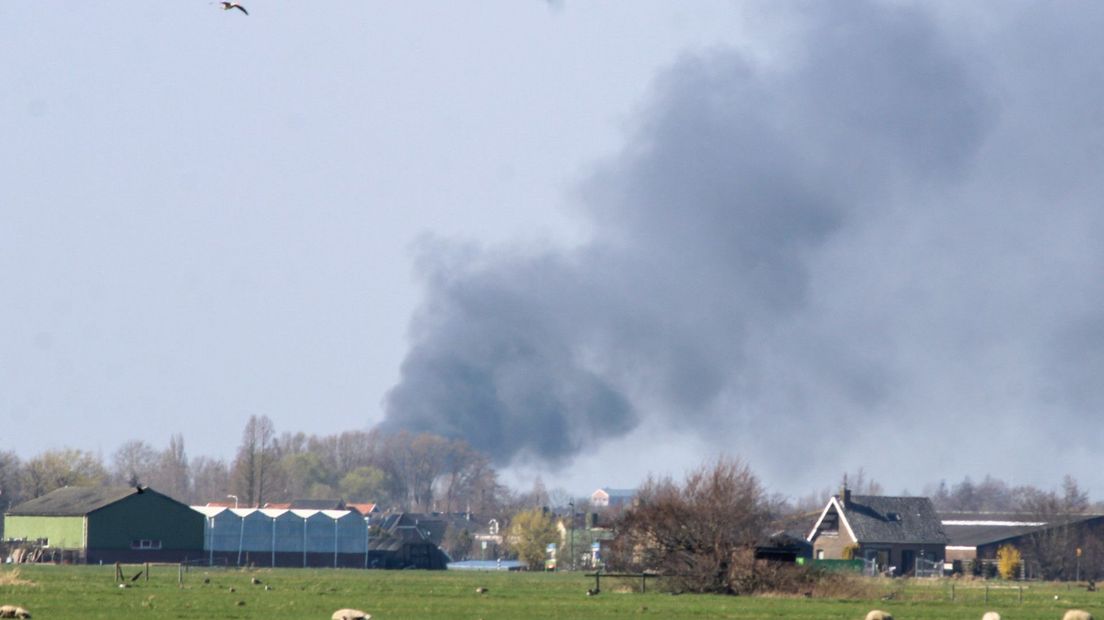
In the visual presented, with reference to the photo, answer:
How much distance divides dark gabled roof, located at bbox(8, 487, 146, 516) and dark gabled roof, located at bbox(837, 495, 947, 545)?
49.4 m

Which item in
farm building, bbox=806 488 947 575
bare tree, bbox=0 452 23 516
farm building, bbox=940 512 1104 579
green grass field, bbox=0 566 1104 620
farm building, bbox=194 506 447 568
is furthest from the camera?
bare tree, bbox=0 452 23 516

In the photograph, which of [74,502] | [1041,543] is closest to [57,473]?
[74,502]

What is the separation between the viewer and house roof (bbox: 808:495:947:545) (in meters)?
115

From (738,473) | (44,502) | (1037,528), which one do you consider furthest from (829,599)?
(44,502)

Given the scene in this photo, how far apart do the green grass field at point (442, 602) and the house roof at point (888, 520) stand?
48.4m

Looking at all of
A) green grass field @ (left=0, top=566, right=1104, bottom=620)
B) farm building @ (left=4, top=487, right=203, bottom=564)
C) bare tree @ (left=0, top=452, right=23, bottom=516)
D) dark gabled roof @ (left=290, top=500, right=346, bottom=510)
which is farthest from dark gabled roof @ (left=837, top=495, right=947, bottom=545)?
bare tree @ (left=0, top=452, right=23, bottom=516)

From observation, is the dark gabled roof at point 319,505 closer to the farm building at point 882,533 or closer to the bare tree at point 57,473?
the bare tree at point 57,473

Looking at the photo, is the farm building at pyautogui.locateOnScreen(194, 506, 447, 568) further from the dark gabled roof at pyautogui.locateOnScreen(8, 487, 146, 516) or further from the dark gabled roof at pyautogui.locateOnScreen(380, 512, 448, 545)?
the dark gabled roof at pyautogui.locateOnScreen(380, 512, 448, 545)

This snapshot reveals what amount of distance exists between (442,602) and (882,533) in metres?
72.3

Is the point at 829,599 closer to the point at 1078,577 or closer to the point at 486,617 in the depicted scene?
the point at 486,617

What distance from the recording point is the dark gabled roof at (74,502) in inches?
4451

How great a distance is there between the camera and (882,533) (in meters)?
116

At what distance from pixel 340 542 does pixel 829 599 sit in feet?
232

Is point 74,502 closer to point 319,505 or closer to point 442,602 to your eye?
point 319,505
